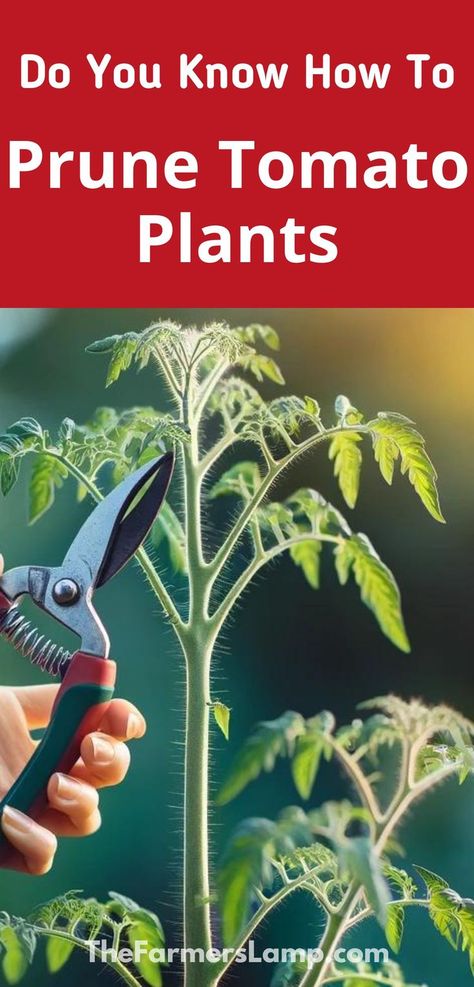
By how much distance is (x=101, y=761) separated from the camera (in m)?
1.39

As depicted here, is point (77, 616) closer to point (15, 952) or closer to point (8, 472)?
point (8, 472)

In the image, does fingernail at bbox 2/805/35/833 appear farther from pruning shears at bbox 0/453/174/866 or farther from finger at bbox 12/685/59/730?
finger at bbox 12/685/59/730

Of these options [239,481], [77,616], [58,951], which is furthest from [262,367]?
[58,951]

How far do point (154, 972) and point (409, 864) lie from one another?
31 cm

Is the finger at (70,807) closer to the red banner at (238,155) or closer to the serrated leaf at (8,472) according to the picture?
the serrated leaf at (8,472)

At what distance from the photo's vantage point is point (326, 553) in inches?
58.9

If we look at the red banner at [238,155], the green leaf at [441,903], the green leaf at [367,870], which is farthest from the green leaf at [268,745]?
the red banner at [238,155]

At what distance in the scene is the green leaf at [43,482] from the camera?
4.95 ft

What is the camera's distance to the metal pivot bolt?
1393 millimetres

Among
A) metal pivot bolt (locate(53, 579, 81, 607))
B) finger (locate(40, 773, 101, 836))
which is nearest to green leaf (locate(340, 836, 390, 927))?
finger (locate(40, 773, 101, 836))

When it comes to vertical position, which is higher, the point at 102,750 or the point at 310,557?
the point at 310,557

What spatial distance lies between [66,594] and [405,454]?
0.42 m

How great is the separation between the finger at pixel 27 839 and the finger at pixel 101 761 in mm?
73

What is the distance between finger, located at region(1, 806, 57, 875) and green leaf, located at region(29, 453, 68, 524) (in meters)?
0.35
